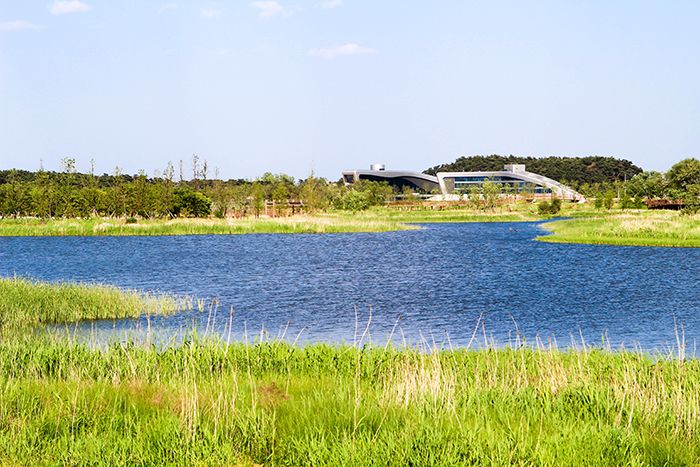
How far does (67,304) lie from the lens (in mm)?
19266

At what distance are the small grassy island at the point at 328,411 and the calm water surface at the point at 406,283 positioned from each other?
3749 millimetres

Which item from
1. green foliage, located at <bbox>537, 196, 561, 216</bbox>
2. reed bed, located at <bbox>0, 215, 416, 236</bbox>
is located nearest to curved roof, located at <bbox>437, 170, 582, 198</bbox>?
green foliage, located at <bbox>537, 196, 561, 216</bbox>

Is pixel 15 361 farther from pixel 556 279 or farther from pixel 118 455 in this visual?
pixel 556 279

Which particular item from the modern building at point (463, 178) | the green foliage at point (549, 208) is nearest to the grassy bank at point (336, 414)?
the green foliage at point (549, 208)

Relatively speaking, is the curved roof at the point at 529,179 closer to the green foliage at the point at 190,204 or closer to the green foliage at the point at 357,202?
the green foliage at the point at 357,202

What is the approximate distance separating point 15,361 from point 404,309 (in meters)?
13.4

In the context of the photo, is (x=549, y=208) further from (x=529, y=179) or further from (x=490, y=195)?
(x=529, y=179)

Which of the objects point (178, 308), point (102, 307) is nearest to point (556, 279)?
point (178, 308)

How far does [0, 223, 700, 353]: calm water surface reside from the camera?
18.1 metres

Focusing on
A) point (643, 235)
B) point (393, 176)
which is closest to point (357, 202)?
point (643, 235)

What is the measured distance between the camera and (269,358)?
11.2m

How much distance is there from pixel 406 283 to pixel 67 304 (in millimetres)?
14711

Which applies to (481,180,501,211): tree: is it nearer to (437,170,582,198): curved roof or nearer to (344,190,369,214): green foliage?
(344,190,369,214): green foliage

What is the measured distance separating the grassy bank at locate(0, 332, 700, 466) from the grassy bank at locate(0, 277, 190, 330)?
8.26 m
